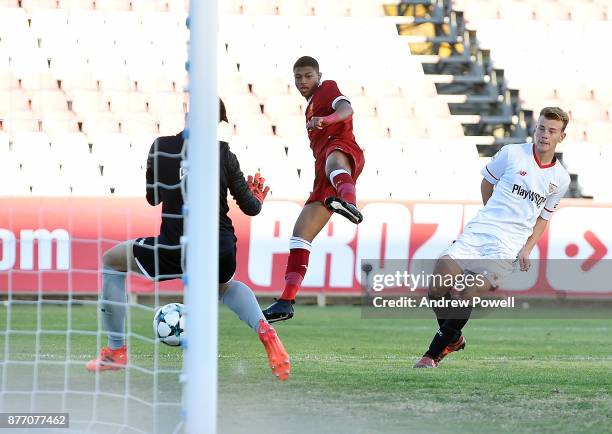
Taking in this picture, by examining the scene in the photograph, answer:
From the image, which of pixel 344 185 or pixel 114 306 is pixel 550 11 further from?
pixel 114 306

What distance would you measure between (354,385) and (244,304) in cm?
74

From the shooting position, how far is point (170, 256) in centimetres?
591

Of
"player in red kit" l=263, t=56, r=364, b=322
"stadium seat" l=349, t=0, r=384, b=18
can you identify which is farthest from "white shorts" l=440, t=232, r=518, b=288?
"stadium seat" l=349, t=0, r=384, b=18

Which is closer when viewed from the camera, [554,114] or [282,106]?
[554,114]

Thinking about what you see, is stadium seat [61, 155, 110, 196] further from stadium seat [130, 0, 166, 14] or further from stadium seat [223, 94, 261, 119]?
stadium seat [130, 0, 166, 14]

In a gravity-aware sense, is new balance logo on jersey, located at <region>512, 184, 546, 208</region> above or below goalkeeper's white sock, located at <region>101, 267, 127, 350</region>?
above

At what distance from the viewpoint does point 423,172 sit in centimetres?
1448

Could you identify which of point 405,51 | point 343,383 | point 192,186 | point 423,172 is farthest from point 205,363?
point 405,51

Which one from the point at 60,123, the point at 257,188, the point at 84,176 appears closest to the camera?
the point at 257,188

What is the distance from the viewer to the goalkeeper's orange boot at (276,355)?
5809 millimetres

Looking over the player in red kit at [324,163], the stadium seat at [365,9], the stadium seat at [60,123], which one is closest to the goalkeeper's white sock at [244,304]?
the player in red kit at [324,163]

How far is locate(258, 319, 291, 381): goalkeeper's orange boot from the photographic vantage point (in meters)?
5.81

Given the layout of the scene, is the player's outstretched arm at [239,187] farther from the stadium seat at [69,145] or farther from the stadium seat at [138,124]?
the stadium seat at [138,124]

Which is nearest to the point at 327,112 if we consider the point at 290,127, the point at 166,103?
the point at 290,127
